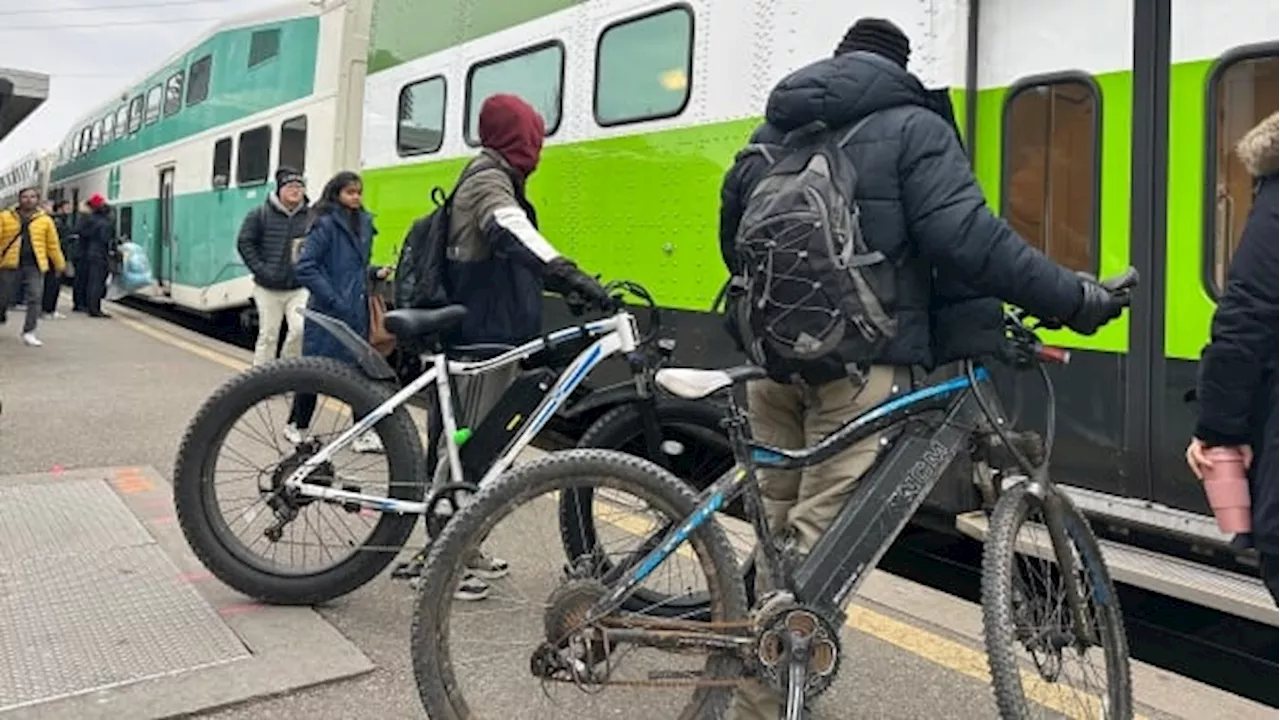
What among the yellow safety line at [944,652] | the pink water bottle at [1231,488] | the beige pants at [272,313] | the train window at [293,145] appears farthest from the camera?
the train window at [293,145]

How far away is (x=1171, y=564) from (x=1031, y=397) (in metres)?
0.87

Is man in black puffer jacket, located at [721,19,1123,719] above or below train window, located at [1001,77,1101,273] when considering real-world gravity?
below

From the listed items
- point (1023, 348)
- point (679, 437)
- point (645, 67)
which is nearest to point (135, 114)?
point (645, 67)

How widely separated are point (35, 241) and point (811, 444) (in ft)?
36.7

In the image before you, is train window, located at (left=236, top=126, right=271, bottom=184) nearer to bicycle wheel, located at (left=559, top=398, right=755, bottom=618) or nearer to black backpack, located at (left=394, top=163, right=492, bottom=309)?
black backpack, located at (left=394, top=163, right=492, bottom=309)

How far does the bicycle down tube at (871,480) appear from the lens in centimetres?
270

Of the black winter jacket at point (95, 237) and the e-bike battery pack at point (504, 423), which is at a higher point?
the black winter jacket at point (95, 237)

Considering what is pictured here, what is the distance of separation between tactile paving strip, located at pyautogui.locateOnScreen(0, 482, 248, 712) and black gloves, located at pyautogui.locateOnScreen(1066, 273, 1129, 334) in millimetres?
2598

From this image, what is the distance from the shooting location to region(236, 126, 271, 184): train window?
11.6 metres

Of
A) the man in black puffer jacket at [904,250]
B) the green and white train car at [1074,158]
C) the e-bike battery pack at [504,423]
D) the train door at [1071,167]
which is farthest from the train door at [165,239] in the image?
the man in black puffer jacket at [904,250]

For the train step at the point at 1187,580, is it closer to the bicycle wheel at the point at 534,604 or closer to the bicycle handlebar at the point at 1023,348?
the bicycle handlebar at the point at 1023,348

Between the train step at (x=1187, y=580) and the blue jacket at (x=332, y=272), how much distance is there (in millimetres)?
3533

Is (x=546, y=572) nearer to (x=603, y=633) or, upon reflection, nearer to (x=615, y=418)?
(x=603, y=633)

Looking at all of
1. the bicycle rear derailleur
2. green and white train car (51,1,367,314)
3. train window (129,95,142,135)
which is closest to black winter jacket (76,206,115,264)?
green and white train car (51,1,367,314)
